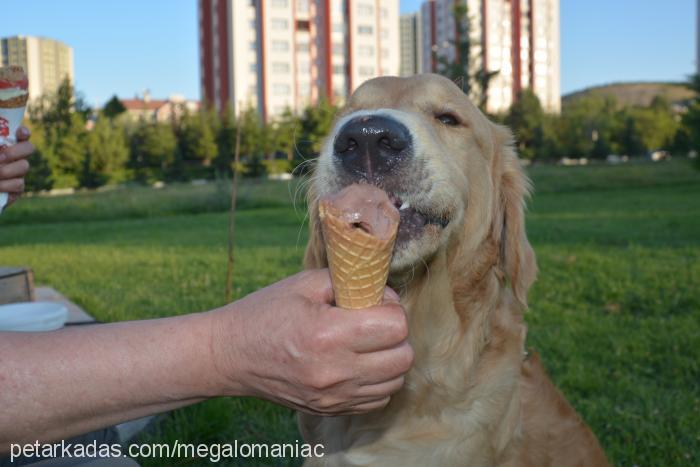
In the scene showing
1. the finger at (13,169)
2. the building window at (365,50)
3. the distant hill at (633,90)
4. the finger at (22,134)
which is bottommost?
the finger at (13,169)

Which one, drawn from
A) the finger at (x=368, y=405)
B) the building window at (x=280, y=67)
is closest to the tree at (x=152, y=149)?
the building window at (x=280, y=67)

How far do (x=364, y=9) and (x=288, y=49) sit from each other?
10690mm

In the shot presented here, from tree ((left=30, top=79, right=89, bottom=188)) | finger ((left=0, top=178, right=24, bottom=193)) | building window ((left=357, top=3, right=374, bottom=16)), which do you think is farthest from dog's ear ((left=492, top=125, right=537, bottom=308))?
building window ((left=357, top=3, right=374, bottom=16))

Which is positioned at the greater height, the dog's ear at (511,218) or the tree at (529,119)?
the tree at (529,119)

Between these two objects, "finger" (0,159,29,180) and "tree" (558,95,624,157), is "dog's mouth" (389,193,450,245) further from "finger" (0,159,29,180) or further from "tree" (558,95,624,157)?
"tree" (558,95,624,157)

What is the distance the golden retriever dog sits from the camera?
93.5 inches

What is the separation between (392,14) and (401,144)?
89.2 metres

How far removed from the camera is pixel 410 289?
2861 millimetres

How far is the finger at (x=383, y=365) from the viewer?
1486 millimetres

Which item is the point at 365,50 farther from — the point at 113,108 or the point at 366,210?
the point at 366,210

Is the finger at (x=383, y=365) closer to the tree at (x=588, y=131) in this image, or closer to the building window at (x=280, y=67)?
the tree at (x=588, y=131)

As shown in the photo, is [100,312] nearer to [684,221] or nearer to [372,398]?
[372,398]

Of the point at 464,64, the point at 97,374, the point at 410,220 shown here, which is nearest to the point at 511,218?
the point at 410,220

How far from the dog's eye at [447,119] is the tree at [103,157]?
34500mm
